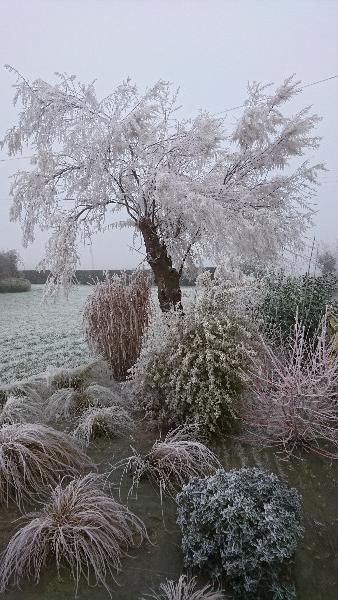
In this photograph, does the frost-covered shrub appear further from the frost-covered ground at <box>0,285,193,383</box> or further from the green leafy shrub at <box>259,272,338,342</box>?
the green leafy shrub at <box>259,272,338,342</box>

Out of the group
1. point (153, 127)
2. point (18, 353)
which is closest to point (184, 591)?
point (153, 127)

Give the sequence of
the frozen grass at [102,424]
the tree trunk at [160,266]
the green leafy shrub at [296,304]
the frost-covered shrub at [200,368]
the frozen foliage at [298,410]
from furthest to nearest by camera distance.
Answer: the tree trunk at [160,266], the green leafy shrub at [296,304], the frost-covered shrub at [200,368], the frozen grass at [102,424], the frozen foliage at [298,410]

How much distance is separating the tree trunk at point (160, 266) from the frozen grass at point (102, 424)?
10.5 feet

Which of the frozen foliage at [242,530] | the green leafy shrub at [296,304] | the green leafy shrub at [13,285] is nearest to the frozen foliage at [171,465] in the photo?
the frozen foliage at [242,530]

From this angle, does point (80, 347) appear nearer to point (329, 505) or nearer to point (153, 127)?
point (153, 127)

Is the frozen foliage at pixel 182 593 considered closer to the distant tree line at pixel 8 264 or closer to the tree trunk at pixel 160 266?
the tree trunk at pixel 160 266

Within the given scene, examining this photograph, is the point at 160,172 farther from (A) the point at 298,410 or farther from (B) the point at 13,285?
(B) the point at 13,285

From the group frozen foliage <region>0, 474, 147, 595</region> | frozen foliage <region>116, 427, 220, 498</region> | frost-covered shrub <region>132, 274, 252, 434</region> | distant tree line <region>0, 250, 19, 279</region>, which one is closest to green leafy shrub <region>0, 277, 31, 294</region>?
distant tree line <region>0, 250, 19, 279</region>

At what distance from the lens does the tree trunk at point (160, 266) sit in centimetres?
830

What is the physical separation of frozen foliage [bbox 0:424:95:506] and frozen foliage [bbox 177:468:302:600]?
4.18 feet

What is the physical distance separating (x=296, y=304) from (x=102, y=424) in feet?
14.0

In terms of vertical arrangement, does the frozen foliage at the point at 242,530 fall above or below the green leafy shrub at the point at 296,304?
below

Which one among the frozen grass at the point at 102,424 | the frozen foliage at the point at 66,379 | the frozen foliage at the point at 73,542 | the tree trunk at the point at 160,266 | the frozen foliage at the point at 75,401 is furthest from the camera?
the tree trunk at the point at 160,266

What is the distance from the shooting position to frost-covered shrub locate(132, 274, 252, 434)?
5.02 metres
